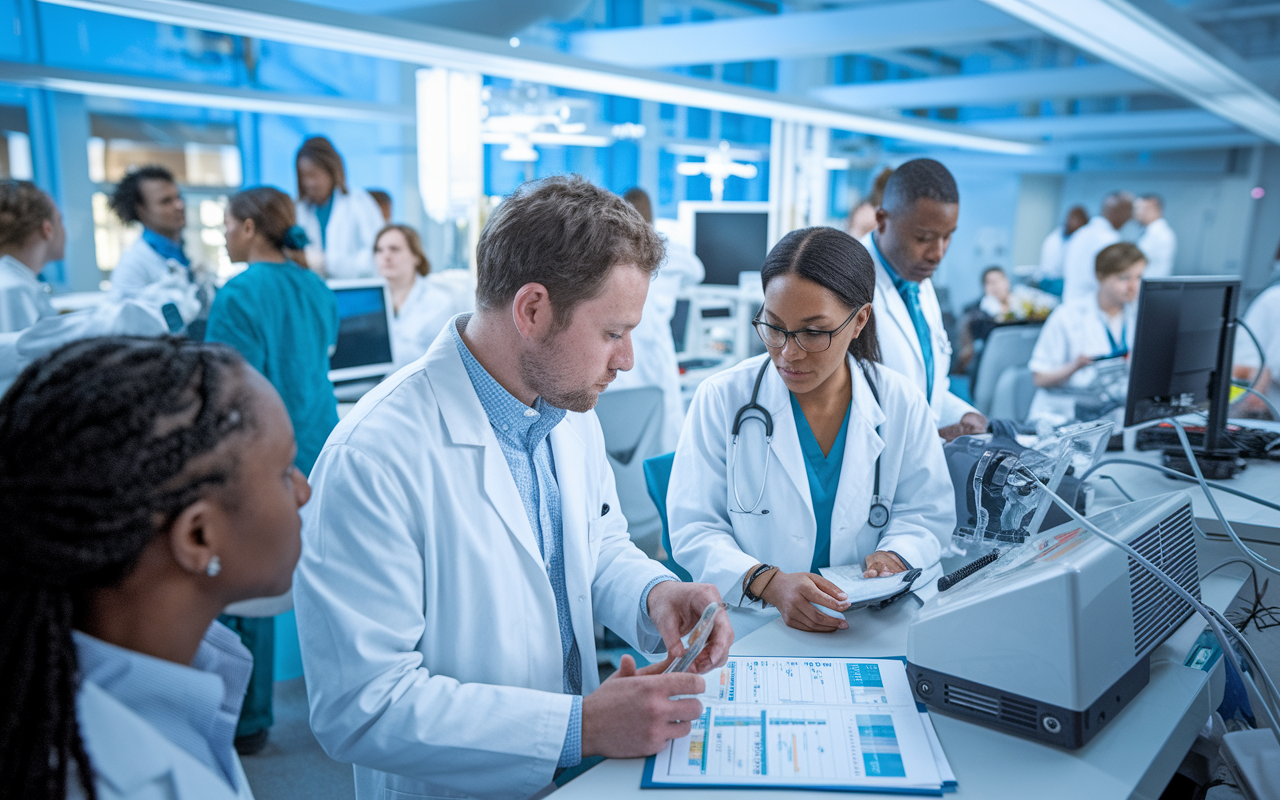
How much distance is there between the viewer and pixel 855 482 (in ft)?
5.51

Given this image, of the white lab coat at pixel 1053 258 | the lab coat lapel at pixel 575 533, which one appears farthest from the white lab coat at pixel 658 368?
the white lab coat at pixel 1053 258

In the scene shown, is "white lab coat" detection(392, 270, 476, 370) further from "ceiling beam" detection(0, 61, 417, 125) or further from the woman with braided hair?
the woman with braided hair

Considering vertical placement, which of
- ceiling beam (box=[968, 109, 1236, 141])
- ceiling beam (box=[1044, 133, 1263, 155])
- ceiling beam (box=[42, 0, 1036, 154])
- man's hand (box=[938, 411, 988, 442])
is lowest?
man's hand (box=[938, 411, 988, 442])

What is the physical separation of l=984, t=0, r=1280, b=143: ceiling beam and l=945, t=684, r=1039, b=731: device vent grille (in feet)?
7.86

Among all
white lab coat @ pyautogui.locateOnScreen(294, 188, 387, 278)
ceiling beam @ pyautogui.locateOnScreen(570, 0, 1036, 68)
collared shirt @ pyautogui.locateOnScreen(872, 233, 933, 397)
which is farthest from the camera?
white lab coat @ pyautogui.locateOnScreen(294, 188, 387, 278)

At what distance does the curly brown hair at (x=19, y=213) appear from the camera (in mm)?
2750

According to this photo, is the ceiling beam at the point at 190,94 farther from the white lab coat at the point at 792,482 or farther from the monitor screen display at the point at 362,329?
the white lab coat at the point at 792,482

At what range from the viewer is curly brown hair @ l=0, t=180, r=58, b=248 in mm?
2750

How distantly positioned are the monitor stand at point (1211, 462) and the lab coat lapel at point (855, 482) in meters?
1.03

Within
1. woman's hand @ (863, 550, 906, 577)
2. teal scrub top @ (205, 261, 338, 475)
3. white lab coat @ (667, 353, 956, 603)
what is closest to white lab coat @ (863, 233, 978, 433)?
white lab coat @ (667, 353, 956, 603)

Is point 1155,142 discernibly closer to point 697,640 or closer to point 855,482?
point 855,482

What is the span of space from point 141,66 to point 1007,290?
6.50m

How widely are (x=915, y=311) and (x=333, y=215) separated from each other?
319 cm

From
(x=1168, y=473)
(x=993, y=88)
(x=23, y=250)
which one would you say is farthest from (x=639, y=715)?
(x=993, y=88)
